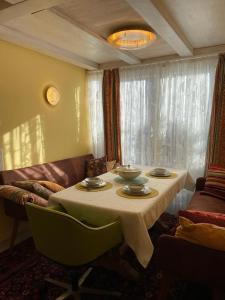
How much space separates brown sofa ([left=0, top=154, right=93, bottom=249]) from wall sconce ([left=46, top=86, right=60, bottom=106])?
0.86 metres

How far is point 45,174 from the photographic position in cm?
308

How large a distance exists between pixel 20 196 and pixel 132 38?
1.93 m

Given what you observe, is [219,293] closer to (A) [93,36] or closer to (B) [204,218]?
(B) [204,218]

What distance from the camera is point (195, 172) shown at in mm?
3355

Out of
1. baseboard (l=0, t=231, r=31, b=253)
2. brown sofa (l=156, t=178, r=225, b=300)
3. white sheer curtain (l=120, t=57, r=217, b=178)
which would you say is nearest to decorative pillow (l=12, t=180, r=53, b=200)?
baseboard (l=0, t=231, r=31, b=253)

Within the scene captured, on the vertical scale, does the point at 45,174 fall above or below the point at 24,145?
below

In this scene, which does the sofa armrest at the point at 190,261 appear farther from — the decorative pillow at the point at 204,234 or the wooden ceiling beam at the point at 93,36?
the wooden ceiling beam at the point at 93,36

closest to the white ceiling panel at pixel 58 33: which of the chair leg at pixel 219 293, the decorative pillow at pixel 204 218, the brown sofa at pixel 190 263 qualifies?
the decorative pillow at pixel 204 218

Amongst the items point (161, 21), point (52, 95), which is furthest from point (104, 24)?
point (52, 95)

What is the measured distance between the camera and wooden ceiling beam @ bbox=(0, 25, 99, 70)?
244cm

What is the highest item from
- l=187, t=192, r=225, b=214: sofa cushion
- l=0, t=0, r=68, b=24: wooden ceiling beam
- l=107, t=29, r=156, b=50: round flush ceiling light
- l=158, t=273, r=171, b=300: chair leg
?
l=0, t=0, r=68, b=24: wooden ceiling beam

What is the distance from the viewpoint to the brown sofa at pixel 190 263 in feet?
4.56

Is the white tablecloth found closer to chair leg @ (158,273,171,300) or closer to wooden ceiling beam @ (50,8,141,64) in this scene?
chair leg @ (158,273,171,300)

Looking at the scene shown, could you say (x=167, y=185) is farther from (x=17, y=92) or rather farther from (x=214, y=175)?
(x=17, y=92)
